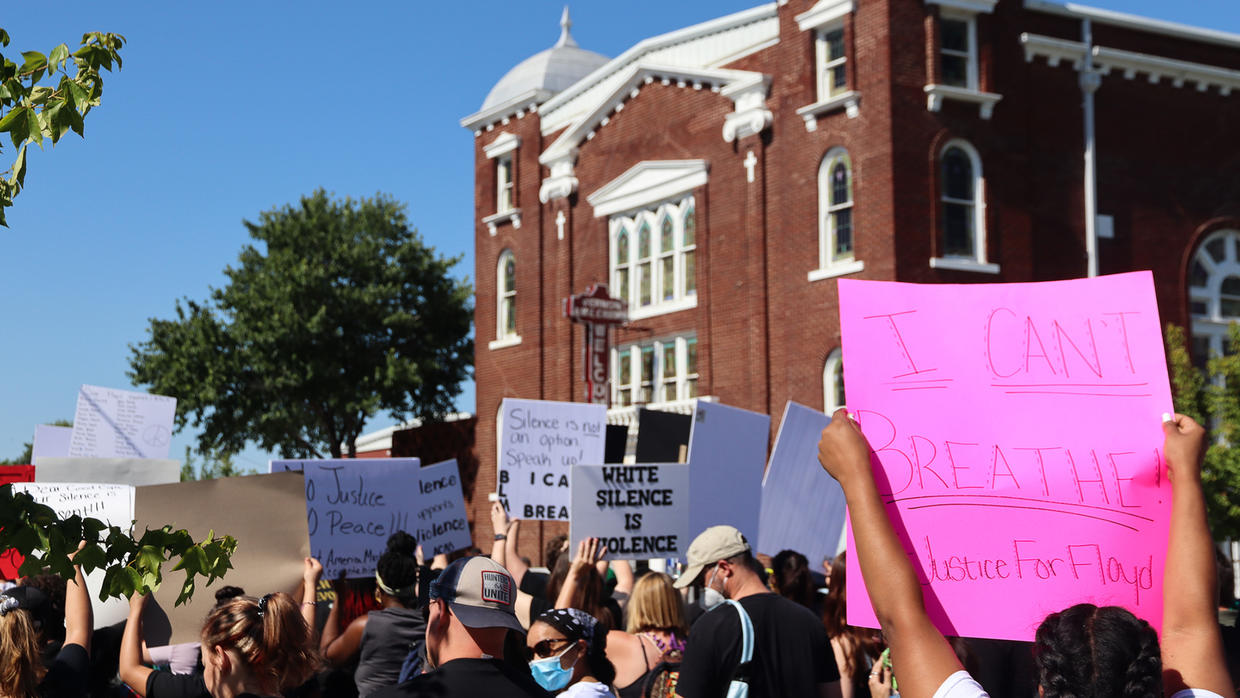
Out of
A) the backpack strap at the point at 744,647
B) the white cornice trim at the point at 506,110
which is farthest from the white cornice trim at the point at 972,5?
the backpack strap at the point at 744,647

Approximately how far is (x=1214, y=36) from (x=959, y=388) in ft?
85.9

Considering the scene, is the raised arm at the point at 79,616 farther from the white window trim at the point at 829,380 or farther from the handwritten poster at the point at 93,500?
the white window trim at the point at 829,380

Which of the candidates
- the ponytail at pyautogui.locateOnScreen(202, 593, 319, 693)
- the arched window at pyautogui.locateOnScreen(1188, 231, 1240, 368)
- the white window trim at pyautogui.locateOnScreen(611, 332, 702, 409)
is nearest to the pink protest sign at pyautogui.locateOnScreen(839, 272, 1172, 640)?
the ponytail at pyautogui.locateOnScreen(202, 593, 319, 693)

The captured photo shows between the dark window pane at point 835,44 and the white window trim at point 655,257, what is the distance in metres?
4.50

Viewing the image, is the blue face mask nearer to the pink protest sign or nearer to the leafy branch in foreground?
the leafy branch in foreground

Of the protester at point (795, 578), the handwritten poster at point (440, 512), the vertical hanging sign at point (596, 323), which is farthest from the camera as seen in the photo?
the vertical hanging sign at point (596, 323)

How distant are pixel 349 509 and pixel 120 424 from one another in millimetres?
3243

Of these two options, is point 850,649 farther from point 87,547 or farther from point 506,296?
point 506,296

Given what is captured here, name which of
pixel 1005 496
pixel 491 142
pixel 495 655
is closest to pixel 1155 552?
pixel 1005 496

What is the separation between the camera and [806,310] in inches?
944

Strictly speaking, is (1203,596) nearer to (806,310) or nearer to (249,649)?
(249,649)

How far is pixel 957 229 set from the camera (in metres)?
23.2

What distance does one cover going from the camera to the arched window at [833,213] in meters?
23.5

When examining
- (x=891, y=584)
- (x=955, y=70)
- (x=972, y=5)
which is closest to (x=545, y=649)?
(x=891, y=584)
